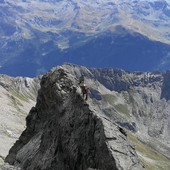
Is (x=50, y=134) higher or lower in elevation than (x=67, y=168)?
higher

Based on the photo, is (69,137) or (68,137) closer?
(69,137)

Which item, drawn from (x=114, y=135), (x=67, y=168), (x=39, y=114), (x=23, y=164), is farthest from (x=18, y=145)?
(x=114, y=135)

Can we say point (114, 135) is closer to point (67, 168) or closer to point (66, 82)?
point (67, 168)

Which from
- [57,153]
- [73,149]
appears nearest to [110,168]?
[73,149]

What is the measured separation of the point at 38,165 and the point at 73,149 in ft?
15.6

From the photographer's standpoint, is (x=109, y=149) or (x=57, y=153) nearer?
(x=109, y=149)

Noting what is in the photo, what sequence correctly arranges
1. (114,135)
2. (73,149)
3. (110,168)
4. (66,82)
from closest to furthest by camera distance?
1. (110,168)
2. (114,135)
3. (73,149)
4. (66,82)

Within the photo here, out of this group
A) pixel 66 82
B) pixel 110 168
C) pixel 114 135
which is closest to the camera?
pixel 110 168

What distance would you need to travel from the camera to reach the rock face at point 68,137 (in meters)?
31.9

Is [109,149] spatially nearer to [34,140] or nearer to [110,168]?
[110,168]

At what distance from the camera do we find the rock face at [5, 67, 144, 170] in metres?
31.9

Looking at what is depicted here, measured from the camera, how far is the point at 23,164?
41469 mm

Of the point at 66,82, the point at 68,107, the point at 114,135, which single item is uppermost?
the point at 66,82

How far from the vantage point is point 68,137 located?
37500 millimetres
